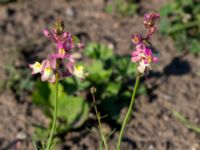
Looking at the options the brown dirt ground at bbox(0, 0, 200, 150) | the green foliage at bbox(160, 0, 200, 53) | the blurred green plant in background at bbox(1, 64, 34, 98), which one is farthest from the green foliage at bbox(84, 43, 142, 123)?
the green foliage at bbox(160, 0, 200, 53)

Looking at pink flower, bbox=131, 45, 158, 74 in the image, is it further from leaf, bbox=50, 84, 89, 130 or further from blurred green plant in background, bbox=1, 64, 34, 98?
blurred green plant in background, bbox=1, 64, 34, 98

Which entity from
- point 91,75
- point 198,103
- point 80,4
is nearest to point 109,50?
point 91,75

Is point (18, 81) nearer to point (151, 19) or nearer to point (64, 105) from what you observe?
point (64, 105)

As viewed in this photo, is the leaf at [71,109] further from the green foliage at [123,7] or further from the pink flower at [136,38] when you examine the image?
the green foliage at [123,7]

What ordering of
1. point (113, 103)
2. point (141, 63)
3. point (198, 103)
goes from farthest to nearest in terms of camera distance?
point (198, 103) → point (113, 103) → point (141, 63)

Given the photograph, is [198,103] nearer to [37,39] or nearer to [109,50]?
[109,50]

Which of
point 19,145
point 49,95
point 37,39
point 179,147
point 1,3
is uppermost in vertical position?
point 1,3
